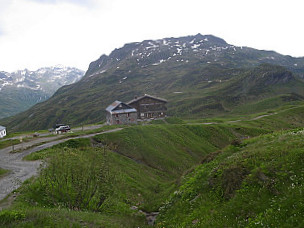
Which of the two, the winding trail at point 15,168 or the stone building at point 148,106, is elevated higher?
the stone building at point 148,106

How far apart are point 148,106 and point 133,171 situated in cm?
6062

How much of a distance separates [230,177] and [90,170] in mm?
11112

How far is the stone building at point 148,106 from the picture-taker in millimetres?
93438

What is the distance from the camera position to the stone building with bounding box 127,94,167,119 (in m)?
93.4

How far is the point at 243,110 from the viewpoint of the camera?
15250 cm

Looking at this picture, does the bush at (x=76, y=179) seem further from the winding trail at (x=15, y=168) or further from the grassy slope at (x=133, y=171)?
the winding trail at (x=15, y=168)

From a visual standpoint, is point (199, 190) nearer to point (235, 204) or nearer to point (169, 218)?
point (169, 218)

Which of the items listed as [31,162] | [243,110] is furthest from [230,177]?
[243,110]

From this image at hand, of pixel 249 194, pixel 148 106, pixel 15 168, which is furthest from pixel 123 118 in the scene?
pixel 249 194

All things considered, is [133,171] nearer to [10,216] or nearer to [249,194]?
[10,216]

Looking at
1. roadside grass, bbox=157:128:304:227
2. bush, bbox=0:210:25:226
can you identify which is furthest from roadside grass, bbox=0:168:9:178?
roadside grass, bbox=157:128:304:227

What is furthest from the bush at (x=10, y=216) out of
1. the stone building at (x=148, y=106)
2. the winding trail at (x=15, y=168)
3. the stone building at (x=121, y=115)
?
the stone building at (x=148, y=106)

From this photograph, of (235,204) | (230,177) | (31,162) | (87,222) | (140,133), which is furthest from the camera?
(140,133)

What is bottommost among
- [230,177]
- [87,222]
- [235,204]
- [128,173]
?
[128,173]
